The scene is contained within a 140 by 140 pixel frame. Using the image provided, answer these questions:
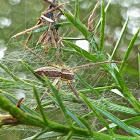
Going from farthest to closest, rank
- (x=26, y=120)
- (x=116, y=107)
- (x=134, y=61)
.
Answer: (x=134, y=61), (x=116, y=107), (x=26, y=120)

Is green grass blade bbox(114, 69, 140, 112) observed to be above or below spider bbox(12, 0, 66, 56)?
below

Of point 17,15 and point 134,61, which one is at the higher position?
point 17,15

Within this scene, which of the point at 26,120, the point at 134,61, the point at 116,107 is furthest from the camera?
the point at 134,61

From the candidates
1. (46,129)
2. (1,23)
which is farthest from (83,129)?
(1,23)

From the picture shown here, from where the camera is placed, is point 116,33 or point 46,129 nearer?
point 46,129

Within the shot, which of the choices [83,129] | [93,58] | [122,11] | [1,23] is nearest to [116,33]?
[122,11]

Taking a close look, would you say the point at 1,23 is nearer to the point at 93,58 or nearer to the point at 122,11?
the point at 122,11

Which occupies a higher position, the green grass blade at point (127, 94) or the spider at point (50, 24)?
the spider at point (50, 24)

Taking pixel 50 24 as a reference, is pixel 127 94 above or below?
below

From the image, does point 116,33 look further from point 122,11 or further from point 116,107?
point 116,107
